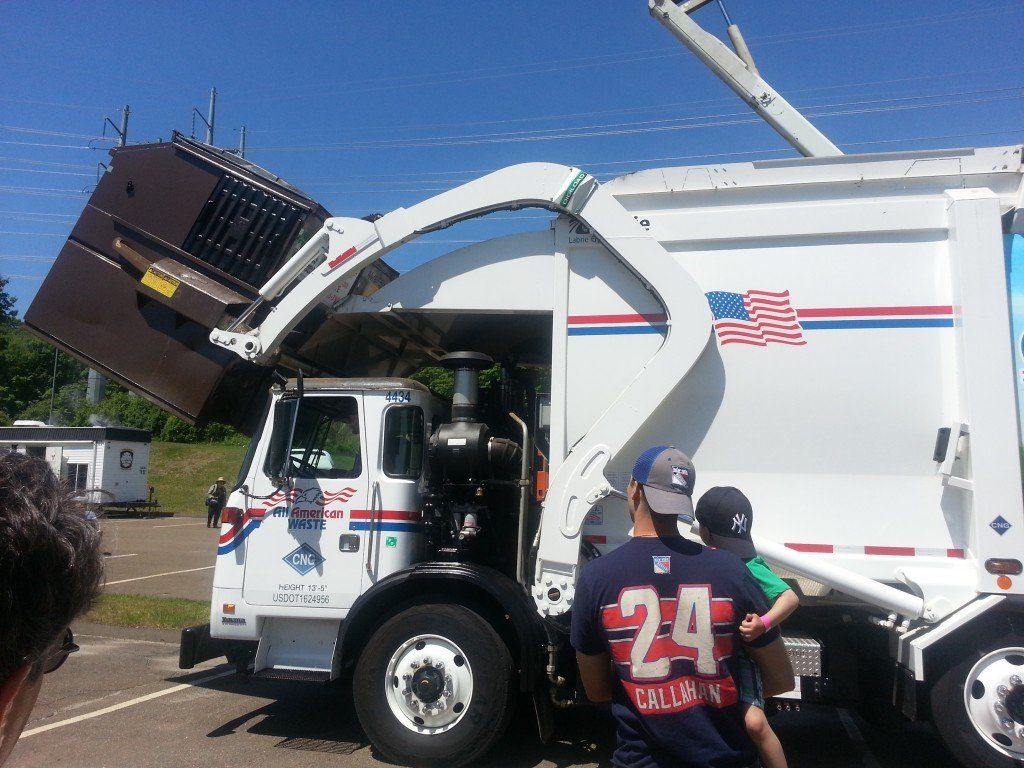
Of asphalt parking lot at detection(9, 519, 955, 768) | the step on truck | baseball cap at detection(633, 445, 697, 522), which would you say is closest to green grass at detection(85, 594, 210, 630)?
asphalt parking lot at detection(9, 519, 955, 768)

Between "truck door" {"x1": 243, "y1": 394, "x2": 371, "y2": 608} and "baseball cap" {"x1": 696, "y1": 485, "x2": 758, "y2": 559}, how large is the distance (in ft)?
8.54

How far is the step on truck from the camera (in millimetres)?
4320

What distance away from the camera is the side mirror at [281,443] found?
517 cm

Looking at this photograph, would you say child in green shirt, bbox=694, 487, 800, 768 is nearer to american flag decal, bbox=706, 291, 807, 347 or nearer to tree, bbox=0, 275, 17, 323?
american flag decal, bbox=706, 291, 807, 347

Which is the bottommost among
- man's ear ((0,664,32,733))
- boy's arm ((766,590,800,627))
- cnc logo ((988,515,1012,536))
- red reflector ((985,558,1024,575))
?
boy's arm ((766,590,800,627))

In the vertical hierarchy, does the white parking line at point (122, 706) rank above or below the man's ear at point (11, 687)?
below

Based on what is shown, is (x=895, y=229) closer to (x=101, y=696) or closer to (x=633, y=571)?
(x=633, y=571)

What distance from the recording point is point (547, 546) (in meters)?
4.64

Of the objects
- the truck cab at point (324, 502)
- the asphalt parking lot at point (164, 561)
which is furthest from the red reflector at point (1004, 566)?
the asphalt parking lot at point (164, 561)

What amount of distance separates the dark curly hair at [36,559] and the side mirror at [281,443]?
4011 mm

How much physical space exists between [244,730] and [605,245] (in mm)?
4285

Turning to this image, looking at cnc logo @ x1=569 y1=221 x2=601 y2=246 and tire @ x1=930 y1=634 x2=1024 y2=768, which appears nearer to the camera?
tire @ x1=930 y1=634 x2=1024 y2=768

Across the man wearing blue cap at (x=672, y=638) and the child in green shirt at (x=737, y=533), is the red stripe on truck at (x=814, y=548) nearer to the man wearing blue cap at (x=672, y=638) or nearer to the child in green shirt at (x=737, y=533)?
the child in green shirt at (x=737, y=533)

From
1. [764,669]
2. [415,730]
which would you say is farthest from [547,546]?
[764,669]
